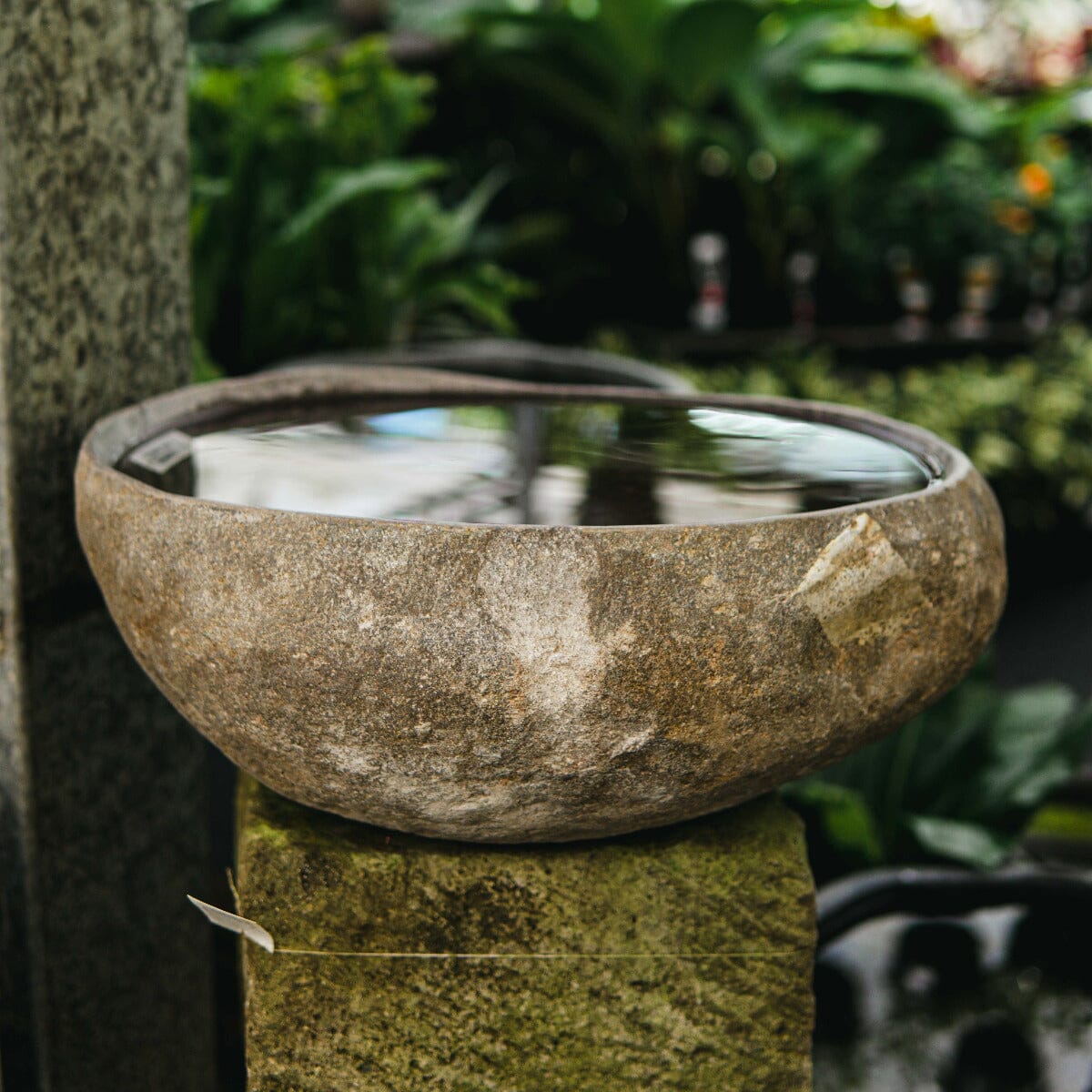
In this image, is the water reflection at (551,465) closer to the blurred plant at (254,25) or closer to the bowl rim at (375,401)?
the bowl rim at (375,401)

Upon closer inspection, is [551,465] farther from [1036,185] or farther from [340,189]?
[1036,185]

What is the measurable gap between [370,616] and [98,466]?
0.29 metres

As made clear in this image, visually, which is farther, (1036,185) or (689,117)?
(1036,185)

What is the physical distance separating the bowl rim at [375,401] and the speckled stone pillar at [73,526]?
0.34 feet

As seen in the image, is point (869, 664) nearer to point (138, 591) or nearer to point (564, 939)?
point (564, 939)

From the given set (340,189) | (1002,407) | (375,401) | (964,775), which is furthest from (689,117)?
(375,401)

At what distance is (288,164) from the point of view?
7.66 feet

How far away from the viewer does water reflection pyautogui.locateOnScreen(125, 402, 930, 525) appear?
1000mm

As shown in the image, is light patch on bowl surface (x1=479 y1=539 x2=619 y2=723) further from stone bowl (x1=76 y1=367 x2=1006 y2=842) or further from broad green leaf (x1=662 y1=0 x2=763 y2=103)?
broad green leaf (x1=662 y1=0 x2=763 y2=103)

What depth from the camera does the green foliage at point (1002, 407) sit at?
424 cm

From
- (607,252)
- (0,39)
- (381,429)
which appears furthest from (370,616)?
(607,252)

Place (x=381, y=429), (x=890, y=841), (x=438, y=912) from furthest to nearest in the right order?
(x=890, y=841), (x=381, y=429), (x=438, y=912)

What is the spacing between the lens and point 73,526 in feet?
3.84

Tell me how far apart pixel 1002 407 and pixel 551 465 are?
12.3 feet
